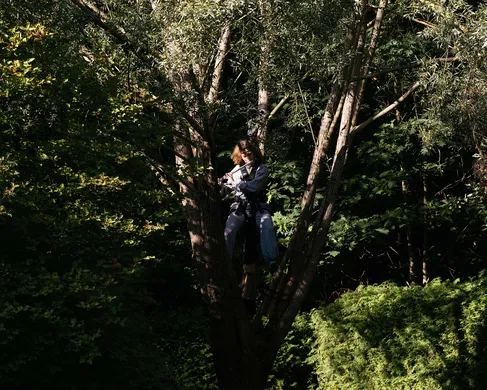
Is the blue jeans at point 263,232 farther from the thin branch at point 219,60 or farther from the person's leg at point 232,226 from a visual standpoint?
the thin branch at point 219,60

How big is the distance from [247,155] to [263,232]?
2.98 ft

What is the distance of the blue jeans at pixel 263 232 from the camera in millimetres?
9844

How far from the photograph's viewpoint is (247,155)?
32.3ft

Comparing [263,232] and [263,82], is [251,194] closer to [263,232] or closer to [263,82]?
[263,232]

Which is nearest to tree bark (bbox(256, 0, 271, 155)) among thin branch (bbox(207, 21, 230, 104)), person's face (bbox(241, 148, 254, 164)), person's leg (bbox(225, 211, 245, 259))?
thin branch (bbox(207, 21, 230, 104))

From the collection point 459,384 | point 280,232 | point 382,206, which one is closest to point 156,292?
point 280,232

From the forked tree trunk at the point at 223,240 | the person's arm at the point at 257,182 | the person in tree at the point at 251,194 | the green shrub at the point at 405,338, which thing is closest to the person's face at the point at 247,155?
the person in tree at the point at 251,194

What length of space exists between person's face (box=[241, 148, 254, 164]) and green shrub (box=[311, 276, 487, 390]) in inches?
105

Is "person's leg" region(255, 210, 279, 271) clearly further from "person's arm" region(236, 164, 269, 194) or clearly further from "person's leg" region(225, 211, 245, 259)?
"person's arm" region(236, 164, 269, 194)

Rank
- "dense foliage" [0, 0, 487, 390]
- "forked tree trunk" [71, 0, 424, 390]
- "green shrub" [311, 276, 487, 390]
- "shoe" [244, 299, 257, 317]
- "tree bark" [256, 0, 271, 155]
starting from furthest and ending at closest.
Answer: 1. "shoe" [244, 299, 257, 317]
2. "tree bark" [256, 0, 271, 155]
3. "forked tree trunk" [71, 0, 424, 390]
4. "green shrub" [311, 276, 487, 390]
5. "dense foliage" [0, 0, 487, 390]

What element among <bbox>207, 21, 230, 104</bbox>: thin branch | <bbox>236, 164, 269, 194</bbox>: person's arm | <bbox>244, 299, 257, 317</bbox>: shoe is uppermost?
<bbox>207, 21, 230, 104</bbox>: thin branch

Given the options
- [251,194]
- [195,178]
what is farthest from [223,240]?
[195,178]

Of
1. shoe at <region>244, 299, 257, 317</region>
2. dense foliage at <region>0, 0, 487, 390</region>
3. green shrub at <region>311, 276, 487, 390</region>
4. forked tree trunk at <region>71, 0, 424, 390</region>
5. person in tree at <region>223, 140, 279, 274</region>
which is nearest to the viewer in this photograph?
dense foliage at <region>0, 0, 487, 390</region>

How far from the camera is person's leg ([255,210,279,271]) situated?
984cm
